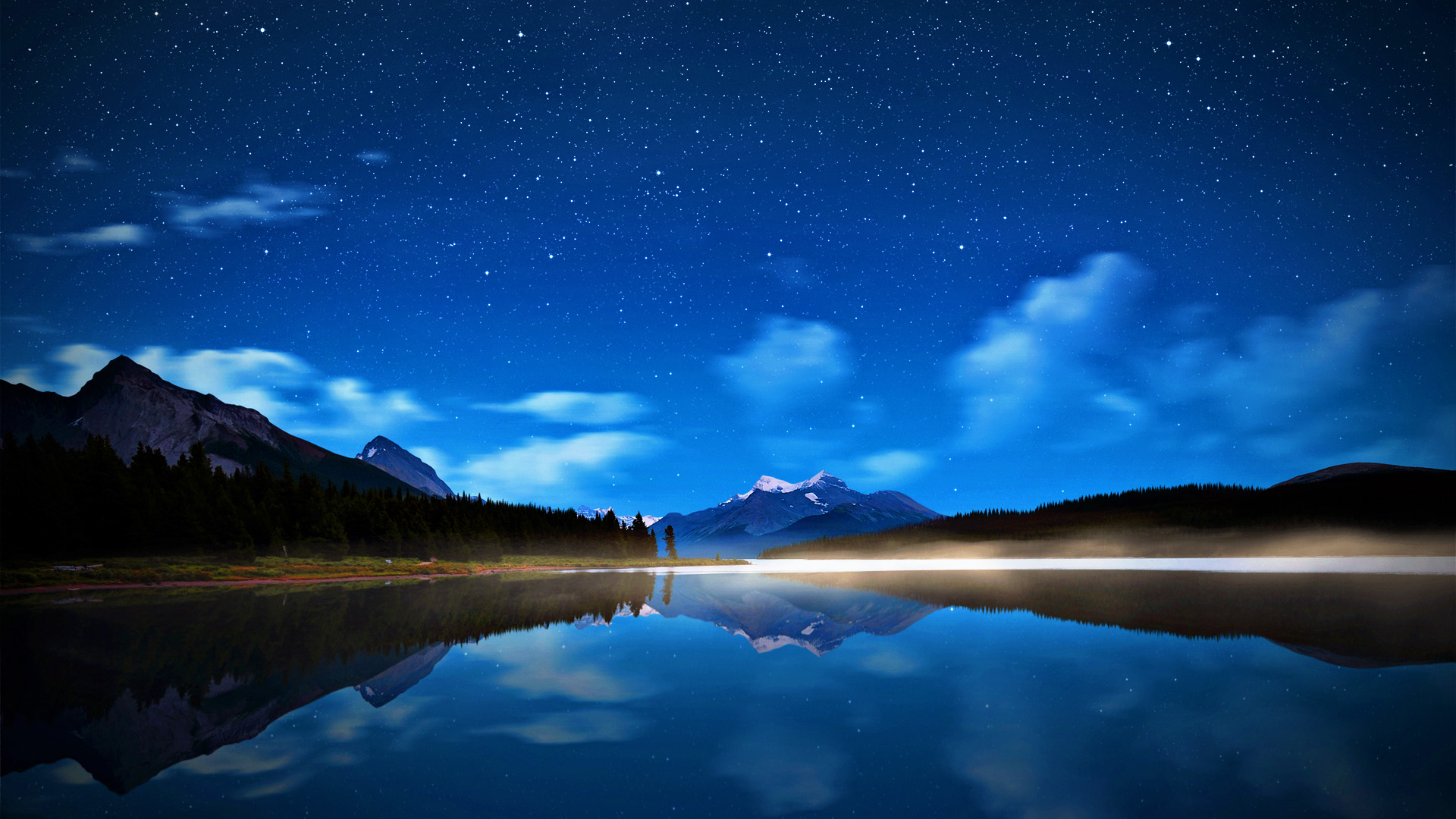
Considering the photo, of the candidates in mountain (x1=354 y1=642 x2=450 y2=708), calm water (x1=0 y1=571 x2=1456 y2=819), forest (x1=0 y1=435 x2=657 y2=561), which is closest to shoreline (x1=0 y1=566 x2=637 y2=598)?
forest (x1=0 y1=435 x2=657 y2=561)

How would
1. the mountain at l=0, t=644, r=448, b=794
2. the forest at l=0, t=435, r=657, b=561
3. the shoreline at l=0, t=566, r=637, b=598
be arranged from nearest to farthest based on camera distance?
the mountain at l=0, t=644, r=448, b=794
the shoreline at l=0, t=566, r=637, b=598
the forest at l=0, t=435, r=657, b=561

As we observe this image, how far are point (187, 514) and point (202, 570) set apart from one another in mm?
23018

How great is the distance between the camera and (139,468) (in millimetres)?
96688

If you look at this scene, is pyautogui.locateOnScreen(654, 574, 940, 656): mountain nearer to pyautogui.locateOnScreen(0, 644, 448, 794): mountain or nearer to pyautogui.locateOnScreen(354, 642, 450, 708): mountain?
pyautogui.locateOnScreen(354, 642, 450, 708): mountain

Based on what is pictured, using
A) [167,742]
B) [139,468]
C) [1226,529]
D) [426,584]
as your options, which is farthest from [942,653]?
Answer: [1226,529]

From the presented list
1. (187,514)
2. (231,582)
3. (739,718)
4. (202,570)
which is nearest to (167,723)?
(739,718)

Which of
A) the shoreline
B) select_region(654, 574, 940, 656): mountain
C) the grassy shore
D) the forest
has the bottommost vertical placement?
the shoreline

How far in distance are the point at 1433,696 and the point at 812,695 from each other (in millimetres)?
13405

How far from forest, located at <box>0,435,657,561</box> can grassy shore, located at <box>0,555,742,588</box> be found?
18.7ft

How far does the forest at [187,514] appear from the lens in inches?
3135

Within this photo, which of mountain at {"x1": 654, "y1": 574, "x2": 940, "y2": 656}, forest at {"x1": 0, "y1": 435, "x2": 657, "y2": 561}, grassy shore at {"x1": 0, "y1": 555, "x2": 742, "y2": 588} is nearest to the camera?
mountain at {"x1": 654, "y1": 574, "x2": 940, "y2": 656}

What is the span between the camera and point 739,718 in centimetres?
1473

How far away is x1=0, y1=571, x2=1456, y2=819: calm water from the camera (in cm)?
1020

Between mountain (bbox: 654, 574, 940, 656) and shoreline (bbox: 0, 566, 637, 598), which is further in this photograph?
shoreline (bbox: 0, 566, 637, 598)
